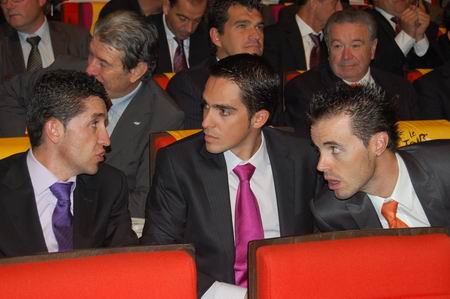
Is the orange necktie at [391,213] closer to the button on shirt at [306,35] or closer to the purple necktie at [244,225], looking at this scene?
the purple necktie at [244,225]

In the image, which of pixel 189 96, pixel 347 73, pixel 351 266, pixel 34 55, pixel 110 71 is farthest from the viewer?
pixel 34 55

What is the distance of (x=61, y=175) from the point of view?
7.32 feet

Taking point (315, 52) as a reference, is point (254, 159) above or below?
below

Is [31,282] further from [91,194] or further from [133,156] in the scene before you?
[133,156]

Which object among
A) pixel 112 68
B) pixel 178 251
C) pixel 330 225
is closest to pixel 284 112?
pixel 112 68

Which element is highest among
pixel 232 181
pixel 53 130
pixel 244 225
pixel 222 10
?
pixel 222 10

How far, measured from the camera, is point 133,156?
2.87 m

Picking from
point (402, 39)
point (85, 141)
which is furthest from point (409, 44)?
point (85, 141)

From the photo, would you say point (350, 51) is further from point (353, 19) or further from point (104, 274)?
point (104, 274)

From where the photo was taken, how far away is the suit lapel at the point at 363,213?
2195mm

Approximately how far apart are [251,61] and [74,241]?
0.82m

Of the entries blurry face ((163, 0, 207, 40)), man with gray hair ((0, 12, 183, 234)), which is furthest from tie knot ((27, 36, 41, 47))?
man with gray hair ((0, 12, 183, 234))

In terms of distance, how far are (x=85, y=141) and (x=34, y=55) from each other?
184 centimetres

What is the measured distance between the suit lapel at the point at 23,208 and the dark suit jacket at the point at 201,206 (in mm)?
319
